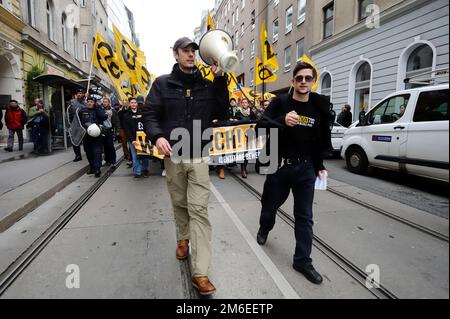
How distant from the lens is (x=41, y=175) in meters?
6.76

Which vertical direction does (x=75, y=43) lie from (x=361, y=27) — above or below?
above

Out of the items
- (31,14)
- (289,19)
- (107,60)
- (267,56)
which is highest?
(289,19)

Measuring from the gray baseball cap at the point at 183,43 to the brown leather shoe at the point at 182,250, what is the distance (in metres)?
1.95

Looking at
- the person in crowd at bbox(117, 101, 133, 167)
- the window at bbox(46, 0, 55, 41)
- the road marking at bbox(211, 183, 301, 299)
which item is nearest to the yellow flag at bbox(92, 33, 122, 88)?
the person in crowd at bbox(117, 101, 133, 167)

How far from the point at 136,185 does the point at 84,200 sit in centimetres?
142

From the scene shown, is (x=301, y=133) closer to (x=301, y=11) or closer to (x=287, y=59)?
(x=301, y=11)

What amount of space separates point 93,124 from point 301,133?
5563 millimetres

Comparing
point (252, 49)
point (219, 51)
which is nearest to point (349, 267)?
point (219, 51)

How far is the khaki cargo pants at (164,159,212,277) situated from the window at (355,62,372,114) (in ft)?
34.0

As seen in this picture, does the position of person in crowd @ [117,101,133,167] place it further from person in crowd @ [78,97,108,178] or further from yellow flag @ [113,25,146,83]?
yellow flag @ [113,25,146,83]

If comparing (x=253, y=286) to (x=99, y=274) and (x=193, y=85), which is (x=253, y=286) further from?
(x=193, y=85)

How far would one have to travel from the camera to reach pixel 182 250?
10.4 ft

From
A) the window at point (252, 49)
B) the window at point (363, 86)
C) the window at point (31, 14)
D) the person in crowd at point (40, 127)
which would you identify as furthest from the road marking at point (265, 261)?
the window at point (252, 49)

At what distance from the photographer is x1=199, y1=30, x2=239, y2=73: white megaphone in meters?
2.26
